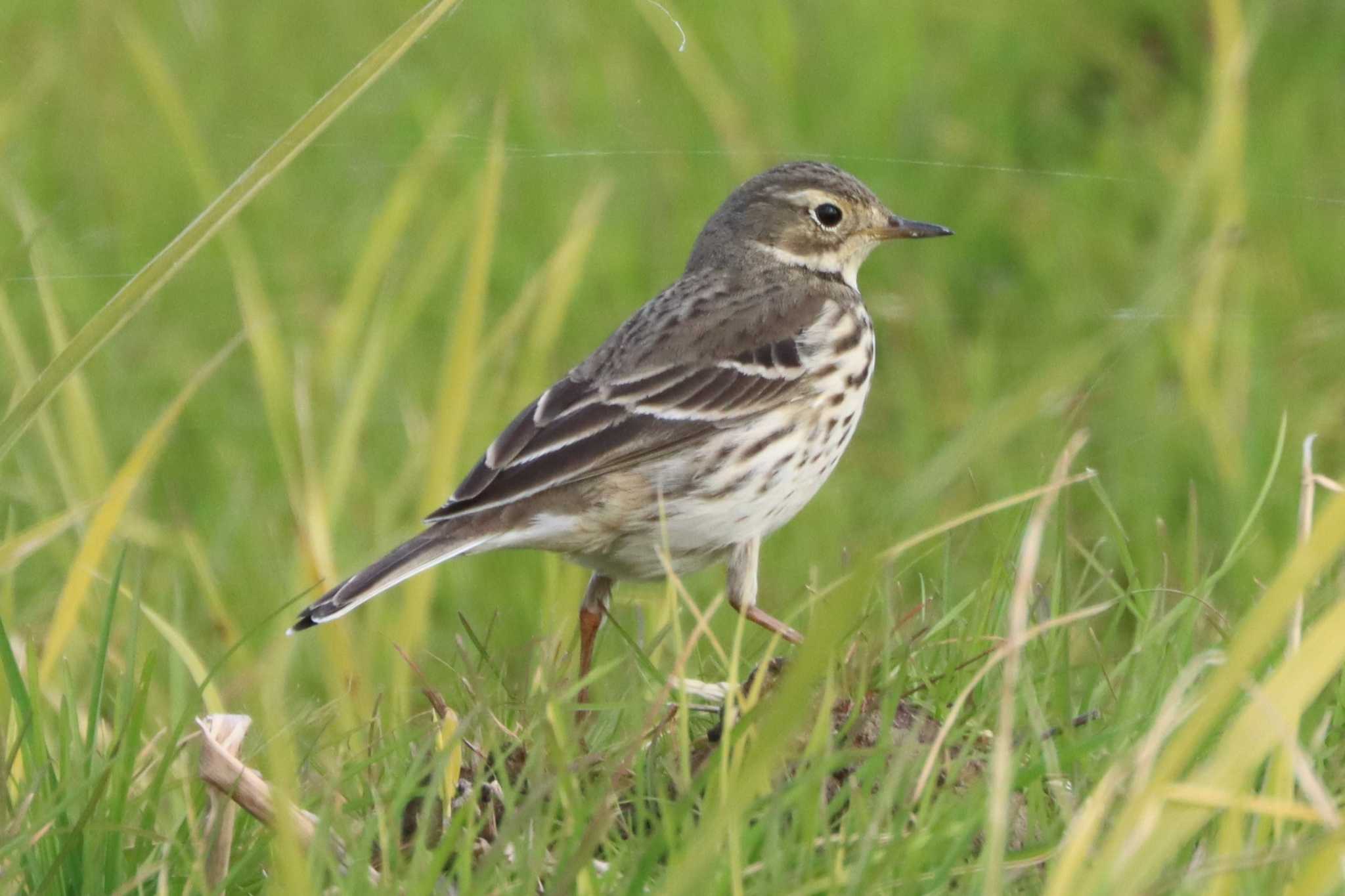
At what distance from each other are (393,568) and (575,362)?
4361 millimetres

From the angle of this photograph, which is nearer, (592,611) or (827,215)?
(592,611)

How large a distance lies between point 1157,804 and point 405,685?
248 centimetres

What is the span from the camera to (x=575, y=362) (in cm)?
877

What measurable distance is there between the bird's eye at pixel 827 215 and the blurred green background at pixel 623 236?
51 centimetres

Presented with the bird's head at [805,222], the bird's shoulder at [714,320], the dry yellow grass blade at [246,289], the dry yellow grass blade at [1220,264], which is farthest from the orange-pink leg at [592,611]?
the dry yellow grass blade at [1220,264]

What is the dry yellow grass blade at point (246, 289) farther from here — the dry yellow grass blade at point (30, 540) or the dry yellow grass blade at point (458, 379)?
the dry yellow grass blade at point (30, 540)

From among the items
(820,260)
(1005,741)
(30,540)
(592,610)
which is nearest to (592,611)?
(592,610)

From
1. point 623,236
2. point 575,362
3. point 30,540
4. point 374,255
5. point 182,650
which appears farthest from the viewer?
point 623,236

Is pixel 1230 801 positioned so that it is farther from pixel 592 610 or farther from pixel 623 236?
pixel 623 236

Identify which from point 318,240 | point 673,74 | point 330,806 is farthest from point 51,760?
point 673,74

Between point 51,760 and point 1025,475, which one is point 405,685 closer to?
point 51,760

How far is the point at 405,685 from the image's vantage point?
15.3ft

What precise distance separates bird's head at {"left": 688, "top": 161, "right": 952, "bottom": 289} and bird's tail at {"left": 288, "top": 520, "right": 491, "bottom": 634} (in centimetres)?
154

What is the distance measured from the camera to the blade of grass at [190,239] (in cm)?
329
